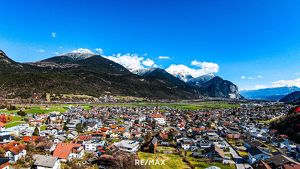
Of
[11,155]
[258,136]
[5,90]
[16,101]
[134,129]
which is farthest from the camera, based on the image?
[5,90]

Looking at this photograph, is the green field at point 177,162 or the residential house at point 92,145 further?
the residential house at point 92,145

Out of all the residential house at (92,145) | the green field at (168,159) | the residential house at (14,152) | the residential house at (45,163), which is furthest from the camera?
the residential house at (92,145)

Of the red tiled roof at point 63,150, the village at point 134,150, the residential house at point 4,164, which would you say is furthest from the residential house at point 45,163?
the red tiled roof at point 63,150

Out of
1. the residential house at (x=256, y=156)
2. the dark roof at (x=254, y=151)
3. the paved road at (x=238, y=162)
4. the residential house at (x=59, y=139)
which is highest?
the residential house at (x=59, y=139)

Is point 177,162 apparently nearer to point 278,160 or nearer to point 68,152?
point 278,160

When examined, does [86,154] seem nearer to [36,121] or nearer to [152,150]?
[152,150]

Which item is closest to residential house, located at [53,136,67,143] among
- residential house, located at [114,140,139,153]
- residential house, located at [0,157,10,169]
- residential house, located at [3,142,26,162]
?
residential house, located at [3,142,26,162]

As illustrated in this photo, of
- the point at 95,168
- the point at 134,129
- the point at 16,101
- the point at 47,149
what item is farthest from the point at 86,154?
the point at 16,101

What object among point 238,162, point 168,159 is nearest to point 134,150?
point 168,159

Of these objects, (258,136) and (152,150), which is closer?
(152,150)

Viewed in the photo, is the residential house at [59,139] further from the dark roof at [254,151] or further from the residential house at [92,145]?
the dark roof at [254,151]

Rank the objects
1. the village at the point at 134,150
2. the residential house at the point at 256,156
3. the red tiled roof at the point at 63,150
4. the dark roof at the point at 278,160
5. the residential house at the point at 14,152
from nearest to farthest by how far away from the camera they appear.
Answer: the village at the point at 134,150 < the residential house at the point at 14,152 < the dark roof at the point at 278,160 < the red tiled roof at the point at 63,150 < the residential house at the point at 256,156
